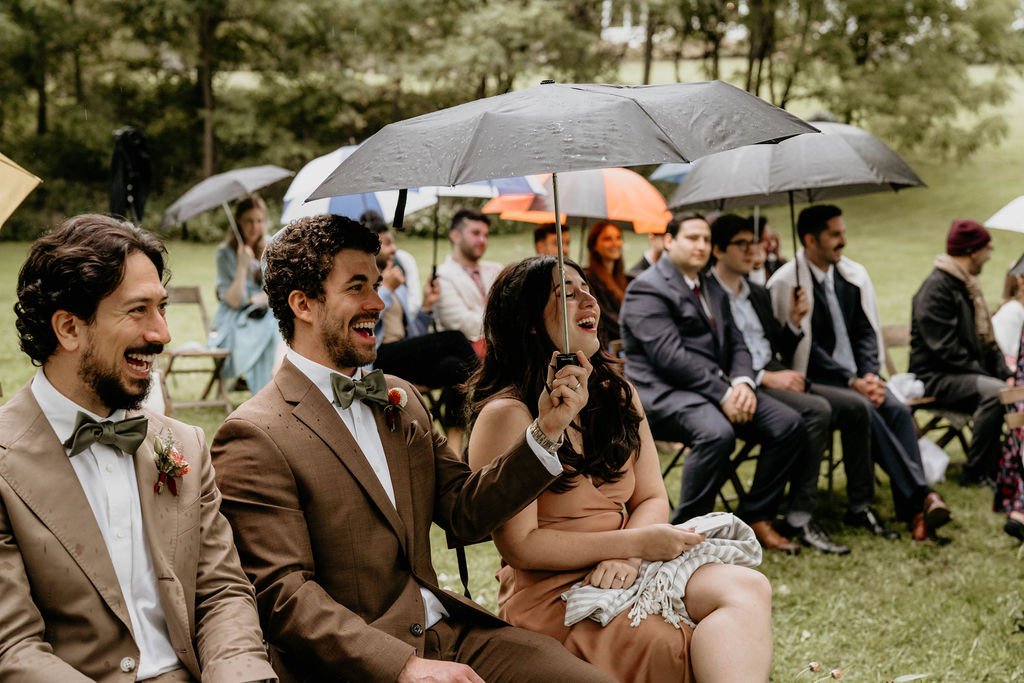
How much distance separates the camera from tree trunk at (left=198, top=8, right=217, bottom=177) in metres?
26.1

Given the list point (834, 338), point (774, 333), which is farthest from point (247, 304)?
point (834, 338)

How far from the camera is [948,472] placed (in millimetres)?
7246

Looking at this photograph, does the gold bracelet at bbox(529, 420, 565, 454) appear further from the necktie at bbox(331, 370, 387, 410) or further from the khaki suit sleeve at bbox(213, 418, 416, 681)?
the khaki suit sleeve at bbox(213, 418, 416, 681)

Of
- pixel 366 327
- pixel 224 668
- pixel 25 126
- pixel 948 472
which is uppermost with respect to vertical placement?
pixel 25 126

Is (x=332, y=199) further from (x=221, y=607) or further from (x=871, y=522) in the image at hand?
(x=221, y=607)

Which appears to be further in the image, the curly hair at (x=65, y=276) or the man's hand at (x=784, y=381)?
the man's hand at (x=784, y=381)

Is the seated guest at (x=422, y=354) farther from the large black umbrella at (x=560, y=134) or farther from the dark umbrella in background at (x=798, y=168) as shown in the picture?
the large black umbrella at (x=560, y=134)

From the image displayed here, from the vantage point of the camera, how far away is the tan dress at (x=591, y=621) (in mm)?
2732

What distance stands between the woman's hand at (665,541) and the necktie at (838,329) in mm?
3864

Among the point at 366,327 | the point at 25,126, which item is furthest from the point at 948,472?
the point at 25,126

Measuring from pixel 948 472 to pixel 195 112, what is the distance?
2473 centimetres

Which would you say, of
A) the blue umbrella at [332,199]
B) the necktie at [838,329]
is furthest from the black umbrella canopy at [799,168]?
the blue umbrella at [332,199]

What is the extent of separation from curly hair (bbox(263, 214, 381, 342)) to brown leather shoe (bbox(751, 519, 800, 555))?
3645 mm

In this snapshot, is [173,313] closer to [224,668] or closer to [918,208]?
[224,668]
